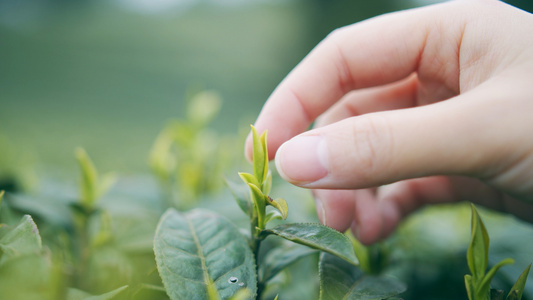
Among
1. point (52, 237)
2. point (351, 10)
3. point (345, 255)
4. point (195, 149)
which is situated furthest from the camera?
point (351, 10)

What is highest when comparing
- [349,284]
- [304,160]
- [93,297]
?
[304,160]

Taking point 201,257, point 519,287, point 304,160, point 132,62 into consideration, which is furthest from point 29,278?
point 132,62

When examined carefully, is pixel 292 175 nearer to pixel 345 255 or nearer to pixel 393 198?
pixel 345 255

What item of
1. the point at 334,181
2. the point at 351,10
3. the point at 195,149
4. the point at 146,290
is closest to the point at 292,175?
the point at 334,181

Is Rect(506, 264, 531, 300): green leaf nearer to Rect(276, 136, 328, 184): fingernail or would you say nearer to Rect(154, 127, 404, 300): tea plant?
Rect(154, 127, 404, 300): tea plant

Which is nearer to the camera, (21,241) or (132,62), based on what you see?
(21,241)

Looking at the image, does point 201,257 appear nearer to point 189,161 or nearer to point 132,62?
point 189,161

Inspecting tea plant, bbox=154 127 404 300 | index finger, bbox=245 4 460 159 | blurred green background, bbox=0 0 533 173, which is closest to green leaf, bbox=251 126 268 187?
tea plant, bbox=154 127 404 300
